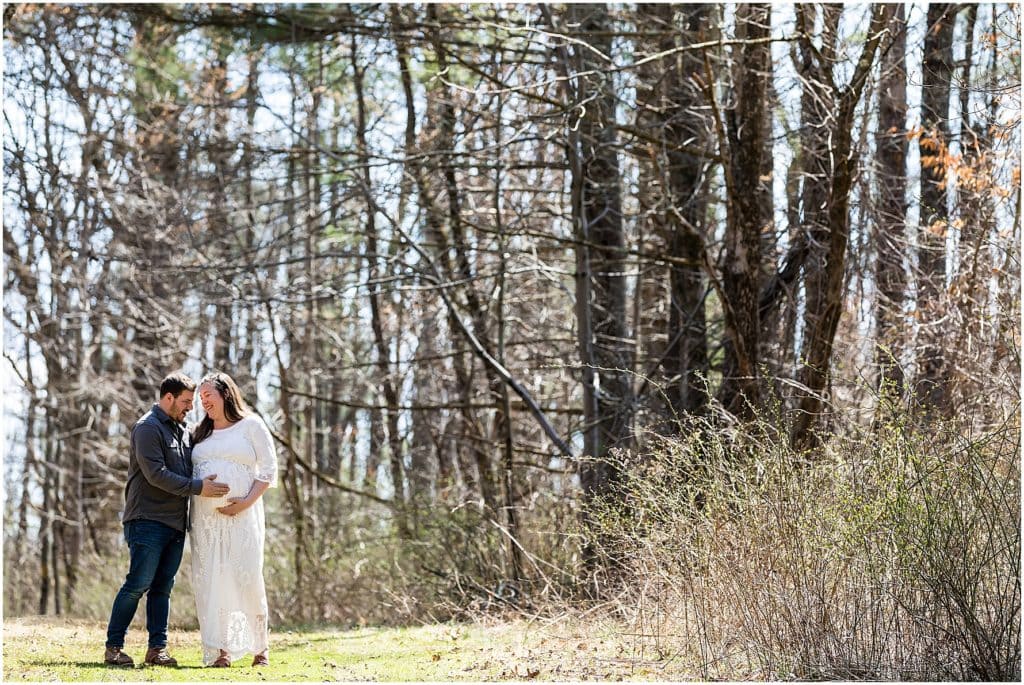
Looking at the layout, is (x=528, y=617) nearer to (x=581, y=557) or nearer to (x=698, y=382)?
(x=581, y=557)

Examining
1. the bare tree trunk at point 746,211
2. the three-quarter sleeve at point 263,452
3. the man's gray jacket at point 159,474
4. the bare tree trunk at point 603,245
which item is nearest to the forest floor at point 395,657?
the man's gray jacket at point 159,474

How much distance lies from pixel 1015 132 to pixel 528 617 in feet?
18.0

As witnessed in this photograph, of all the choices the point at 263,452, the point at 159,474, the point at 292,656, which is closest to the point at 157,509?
the point at 159,474

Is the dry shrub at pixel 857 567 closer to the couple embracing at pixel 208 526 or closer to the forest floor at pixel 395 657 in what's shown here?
the forest floor at pixel 395 657

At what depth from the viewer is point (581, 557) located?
9.39 meters

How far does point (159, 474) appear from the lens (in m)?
6.60

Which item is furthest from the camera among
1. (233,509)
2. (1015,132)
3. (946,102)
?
(946,102)

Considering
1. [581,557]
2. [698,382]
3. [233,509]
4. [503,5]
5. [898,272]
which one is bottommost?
[581,557]

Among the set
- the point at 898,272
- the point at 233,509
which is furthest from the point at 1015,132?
the point at 233,509

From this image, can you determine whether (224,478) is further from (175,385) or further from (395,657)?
(395,657)

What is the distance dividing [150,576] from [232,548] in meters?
0.49

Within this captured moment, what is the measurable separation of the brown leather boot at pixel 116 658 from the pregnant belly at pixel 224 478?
953 mm

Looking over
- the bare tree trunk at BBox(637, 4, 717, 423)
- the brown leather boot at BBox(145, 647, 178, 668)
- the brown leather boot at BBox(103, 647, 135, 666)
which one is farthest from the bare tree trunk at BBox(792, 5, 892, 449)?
the brown leather boot at BBox(103, 647, 135, 666)

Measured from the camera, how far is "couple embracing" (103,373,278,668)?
267 inches
